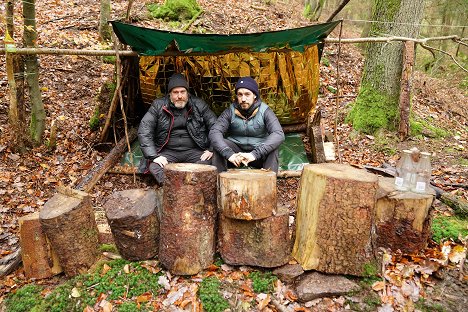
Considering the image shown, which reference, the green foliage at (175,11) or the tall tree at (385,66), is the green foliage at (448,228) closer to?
the tall tree at (385,66)

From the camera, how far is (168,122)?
16.6 feet

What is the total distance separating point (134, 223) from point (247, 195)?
100cm

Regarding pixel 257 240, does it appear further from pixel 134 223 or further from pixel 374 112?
pixel 374 112

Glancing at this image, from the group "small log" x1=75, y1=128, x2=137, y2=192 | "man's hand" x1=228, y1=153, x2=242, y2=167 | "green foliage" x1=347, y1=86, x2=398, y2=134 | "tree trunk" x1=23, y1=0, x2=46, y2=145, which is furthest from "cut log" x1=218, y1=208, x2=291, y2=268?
"tree trunk" x1=23, y1=0, x2=46, y2=145

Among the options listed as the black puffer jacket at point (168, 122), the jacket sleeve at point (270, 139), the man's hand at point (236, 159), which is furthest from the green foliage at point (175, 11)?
the man's hand at point (236, 159)

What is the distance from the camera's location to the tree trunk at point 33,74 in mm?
5199

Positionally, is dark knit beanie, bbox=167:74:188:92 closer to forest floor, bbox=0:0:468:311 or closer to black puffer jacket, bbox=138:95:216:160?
black puffer jacket, bbox=138:95:216:160

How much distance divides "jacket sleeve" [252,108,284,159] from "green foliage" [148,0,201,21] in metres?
7.15

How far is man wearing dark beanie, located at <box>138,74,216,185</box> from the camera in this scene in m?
4.89

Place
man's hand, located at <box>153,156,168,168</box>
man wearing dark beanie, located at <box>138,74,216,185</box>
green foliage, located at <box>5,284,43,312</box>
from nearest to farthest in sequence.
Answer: green foliage, located at <box>5,284,43,312</box> < man's hand, located at <box>153,156,168,168</box> < man wearing dark beanie, located at <box>138,74,216,185</box>

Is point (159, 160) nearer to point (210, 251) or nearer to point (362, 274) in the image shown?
point (210, 251)

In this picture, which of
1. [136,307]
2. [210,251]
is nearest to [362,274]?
[210,251]

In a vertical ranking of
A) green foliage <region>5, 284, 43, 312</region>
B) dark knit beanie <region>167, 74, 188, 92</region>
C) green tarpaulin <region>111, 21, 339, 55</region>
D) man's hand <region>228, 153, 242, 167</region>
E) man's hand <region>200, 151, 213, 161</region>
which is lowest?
green foliage <region>5, 284, 43, 312</region>

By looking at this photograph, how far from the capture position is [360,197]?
282cm
